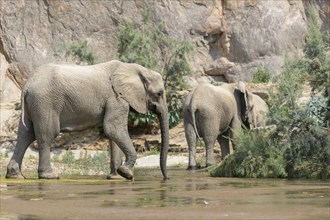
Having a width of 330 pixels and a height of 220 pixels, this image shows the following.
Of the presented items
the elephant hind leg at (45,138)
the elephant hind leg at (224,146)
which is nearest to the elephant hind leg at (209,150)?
the elephant hind leg at (224,146)

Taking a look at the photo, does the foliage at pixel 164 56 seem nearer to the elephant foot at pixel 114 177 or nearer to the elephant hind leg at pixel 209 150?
the elephant hind leg at pixel 209 150

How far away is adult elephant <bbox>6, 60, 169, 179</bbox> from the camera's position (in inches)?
573

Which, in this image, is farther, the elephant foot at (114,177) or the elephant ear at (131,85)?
the elephant ear at (131,85)

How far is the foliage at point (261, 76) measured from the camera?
120ft

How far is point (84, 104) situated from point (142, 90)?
111 cm


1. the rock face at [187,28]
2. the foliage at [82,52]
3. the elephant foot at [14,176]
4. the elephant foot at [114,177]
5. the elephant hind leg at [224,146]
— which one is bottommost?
the elephant foot at [114,177]

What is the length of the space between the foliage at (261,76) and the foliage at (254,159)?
21086 millimetres

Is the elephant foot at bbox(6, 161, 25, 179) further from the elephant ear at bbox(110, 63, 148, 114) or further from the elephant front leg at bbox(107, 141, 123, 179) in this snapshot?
the elephant ear at bbox(110, 63, 148, 114)

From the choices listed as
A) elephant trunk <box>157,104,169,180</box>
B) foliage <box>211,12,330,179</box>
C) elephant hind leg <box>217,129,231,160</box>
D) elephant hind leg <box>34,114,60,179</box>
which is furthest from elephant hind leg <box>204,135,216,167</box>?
elephant hind leg <box>34,114,60,179</box>

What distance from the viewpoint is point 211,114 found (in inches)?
814

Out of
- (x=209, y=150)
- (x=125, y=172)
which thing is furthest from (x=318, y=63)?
(x=209, y=150)

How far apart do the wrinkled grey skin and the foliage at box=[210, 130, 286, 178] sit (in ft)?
15.1

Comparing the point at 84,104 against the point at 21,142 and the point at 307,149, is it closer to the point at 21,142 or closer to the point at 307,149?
the point at 21,142

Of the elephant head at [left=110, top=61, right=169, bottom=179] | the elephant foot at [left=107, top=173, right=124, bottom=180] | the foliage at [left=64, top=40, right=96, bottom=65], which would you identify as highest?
the foliage at [left=64, top=40, right=96, bottom=65]
